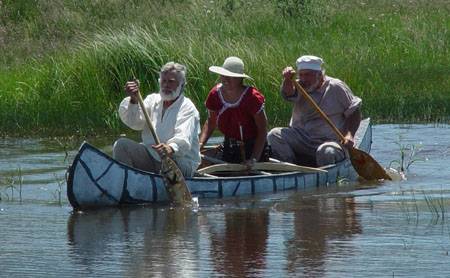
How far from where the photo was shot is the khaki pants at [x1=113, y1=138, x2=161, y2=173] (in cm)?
862

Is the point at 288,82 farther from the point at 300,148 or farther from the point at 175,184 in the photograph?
the point at 175,184

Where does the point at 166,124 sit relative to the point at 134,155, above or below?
above

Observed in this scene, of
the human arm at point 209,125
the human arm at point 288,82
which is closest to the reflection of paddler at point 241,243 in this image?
the human arm at point 209,125

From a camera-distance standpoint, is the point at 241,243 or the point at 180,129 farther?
the point at 180,129

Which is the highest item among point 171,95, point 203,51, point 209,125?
point 203,51

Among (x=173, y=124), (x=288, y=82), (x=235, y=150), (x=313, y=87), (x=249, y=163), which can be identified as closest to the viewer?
(x=173, y=124)

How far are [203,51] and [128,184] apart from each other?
24.7 feet

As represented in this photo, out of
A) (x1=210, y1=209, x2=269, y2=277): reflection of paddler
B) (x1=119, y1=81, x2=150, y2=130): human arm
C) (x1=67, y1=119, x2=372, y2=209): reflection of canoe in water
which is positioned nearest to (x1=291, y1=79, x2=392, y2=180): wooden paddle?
(x1=67, y1=119, x2=372, y2=209): reflection of canoe in water

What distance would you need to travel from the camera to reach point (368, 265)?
604 cm

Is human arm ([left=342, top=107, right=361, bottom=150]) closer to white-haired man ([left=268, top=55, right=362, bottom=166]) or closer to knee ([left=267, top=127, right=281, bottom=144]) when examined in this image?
white-haired man ([left=268, top=55, right=362, bottom=166])

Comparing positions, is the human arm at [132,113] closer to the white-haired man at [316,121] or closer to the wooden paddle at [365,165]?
the white-haired man at [316,121]

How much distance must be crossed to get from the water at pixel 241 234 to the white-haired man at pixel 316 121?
44cm

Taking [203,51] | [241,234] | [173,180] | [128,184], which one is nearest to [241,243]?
[241,234]

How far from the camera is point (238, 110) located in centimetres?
939
